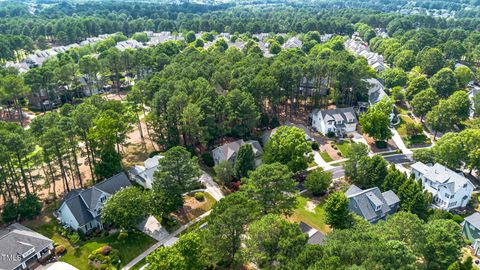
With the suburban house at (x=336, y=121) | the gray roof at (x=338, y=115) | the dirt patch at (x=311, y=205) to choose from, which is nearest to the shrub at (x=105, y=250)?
the dirt patch at (x=311, y=205)

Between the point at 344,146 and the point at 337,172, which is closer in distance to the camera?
the point at 337,172

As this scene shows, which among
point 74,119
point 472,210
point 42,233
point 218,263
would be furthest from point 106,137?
point 472,210

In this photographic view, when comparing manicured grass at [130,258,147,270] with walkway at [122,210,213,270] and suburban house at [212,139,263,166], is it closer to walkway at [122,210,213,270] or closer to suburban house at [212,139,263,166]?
walkway at [122,210,213,270]

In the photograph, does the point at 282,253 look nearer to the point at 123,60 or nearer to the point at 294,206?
the point at 294,206

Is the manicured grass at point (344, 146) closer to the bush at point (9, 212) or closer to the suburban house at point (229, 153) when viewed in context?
the suburban house at point (229, 153)

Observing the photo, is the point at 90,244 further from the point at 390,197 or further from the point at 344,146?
the point at 344,146

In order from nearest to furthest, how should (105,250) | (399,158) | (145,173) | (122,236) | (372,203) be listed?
(105,250), (122,236), (372,203), (145,173), (399,158)

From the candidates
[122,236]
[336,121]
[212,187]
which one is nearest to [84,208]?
[122,236]

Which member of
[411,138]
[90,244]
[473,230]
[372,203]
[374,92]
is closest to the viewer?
[90,244]
